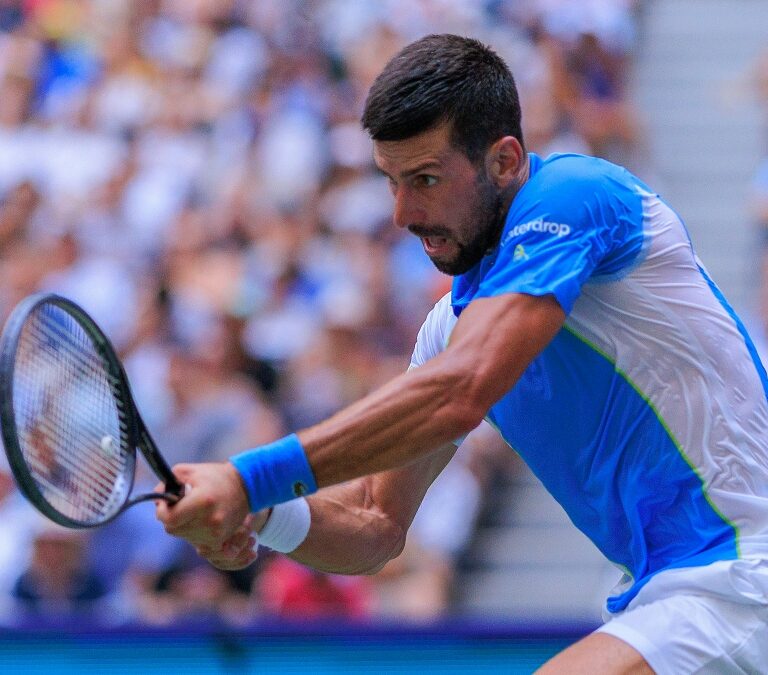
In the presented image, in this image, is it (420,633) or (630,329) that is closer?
(630,329)

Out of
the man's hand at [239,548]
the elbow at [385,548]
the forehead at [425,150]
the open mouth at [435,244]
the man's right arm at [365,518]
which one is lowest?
the elbow at [385,548]

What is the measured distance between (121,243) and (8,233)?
0.79 meters

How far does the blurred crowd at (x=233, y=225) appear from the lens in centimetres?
691

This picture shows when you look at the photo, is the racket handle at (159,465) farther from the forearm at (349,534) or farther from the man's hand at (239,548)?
the forearm at (349,534)

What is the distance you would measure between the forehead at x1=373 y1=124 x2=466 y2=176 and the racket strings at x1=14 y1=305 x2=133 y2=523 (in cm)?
87

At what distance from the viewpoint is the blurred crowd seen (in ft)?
22.7

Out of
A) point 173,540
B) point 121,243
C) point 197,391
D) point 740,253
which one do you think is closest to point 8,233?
point 121,243

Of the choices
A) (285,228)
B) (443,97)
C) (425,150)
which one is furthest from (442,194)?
(285,228)

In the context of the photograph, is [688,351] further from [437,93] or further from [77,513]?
[77,513]

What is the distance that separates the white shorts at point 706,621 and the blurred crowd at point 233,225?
330cm

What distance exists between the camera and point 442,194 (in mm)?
3385

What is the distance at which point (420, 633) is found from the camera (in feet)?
18.4

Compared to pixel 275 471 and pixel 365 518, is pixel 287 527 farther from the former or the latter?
pixel 275 471

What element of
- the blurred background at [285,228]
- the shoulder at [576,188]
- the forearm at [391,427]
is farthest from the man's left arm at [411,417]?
the blurred background at [285,228]
